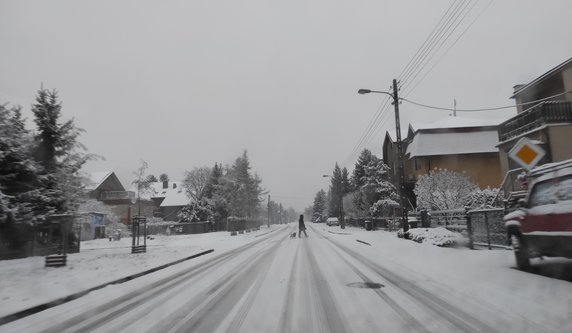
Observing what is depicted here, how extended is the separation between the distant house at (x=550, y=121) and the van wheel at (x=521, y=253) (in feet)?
37.4

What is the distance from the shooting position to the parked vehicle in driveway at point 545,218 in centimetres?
728

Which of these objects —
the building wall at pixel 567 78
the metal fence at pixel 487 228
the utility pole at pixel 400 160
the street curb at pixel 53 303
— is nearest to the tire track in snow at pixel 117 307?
the street curb at pixel 53 303

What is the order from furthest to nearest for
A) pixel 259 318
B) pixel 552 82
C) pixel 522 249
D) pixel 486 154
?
pixel 486 154, pixel 552 82, pixel 522 249, pixel 259 318

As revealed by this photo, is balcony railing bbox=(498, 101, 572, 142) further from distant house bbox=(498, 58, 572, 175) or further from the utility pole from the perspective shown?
the utility pole

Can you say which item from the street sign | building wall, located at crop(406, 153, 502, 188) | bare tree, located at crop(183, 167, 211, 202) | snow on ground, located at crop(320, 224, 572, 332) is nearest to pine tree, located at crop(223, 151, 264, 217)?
bare tree, located at crop(183, 167, 211, 202)

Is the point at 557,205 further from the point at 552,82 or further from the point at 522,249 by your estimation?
the point at 552,82

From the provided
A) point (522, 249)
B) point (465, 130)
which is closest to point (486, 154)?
point (465, 130)

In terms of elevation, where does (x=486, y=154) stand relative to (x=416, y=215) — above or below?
above

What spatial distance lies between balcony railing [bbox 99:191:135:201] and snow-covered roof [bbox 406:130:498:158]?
46.1 meters

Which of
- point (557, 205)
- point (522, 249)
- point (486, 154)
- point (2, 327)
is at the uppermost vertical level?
point (486, 154)

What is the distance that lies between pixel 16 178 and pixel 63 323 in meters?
15.2

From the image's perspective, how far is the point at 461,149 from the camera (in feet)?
121

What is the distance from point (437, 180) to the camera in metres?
28.0

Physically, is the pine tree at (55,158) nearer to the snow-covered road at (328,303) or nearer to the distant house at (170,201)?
the snow-covered road at (328,303)
